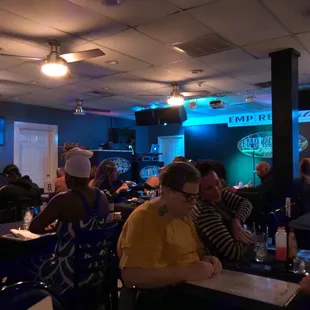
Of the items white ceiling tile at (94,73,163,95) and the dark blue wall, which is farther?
the dark blue wall

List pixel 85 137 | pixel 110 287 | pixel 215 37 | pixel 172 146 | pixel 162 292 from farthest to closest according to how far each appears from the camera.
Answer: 1. pixel 172 146
2. pixel 85 137
3. pixel 215 37
4. pixel 110 287
5. pixel 162 292

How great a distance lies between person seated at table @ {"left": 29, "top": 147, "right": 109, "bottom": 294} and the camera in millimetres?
2508

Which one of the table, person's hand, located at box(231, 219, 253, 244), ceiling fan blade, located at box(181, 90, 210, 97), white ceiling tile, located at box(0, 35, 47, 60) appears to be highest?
white ceiling tile, located at box(0, 35, 47, 60)

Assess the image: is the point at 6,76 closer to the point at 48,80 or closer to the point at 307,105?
the point at 48,80

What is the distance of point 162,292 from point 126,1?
2.41m

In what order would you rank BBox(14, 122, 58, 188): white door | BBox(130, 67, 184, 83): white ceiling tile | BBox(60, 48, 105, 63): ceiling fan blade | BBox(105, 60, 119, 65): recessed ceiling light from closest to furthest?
BBox(60, 48, 105, 63): ceiling fan blade
BBox(105, 60, 119, 65): recessed ceiling light
BBox(130, 67, 184, 83): white ceiling tile
BBox(14, 122, 58, 188): white door

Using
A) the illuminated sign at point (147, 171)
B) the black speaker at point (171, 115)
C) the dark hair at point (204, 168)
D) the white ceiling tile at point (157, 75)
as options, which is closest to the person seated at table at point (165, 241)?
the dark hair at point (204, 168)

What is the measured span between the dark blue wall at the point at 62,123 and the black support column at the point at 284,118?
18.3 ft

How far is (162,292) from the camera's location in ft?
4.98

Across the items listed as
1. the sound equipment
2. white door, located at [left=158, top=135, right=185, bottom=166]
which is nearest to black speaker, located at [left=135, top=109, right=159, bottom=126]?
the sound equipment

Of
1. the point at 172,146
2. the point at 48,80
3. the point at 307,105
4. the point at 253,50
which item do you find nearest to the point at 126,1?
the point at 253,50

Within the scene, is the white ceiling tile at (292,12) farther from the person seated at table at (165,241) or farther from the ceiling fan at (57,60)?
the person seated at table at (165,241)

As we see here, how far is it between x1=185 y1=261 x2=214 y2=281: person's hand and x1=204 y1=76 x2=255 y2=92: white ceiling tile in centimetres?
466

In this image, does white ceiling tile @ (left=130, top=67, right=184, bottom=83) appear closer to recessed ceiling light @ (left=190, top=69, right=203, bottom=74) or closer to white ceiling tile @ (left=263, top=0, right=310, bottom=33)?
recessed ceiling light @ (left=190, top=69, right=203, bottom=74)
